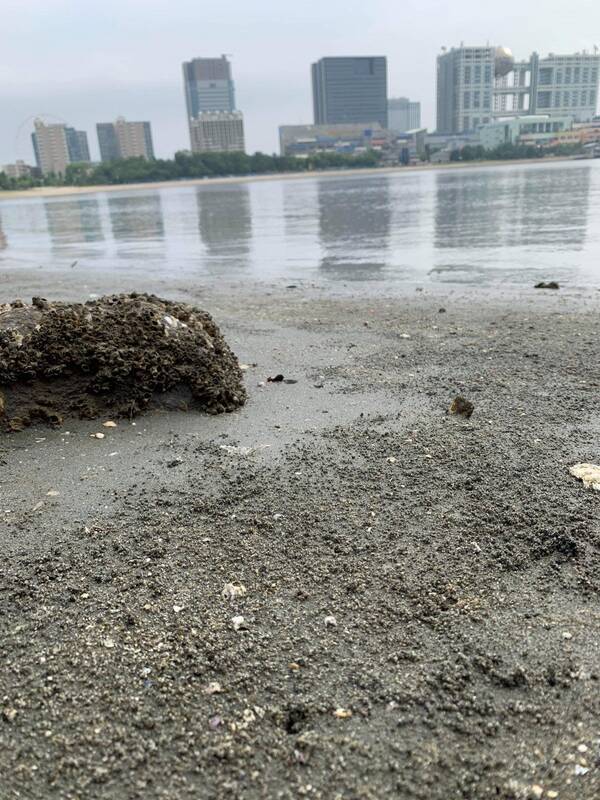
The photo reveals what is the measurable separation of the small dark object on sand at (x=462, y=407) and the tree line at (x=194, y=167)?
14078cm

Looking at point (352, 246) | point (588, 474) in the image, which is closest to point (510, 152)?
point (352, 246)

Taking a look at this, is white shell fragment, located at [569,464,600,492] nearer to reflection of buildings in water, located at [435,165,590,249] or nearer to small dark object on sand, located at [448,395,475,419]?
small dark object on sand, located at [448,395,475,419]

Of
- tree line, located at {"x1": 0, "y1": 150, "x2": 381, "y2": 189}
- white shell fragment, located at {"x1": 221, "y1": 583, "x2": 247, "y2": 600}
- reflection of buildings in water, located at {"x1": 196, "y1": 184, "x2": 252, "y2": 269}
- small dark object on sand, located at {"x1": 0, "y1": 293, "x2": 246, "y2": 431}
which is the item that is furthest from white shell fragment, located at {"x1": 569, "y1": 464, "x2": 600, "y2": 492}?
tree line, located at {"x1": 0, "y1": 150, "x2": 381, "y2": 189}

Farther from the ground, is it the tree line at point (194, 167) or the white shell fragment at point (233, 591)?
the tree line at point (194, 167)

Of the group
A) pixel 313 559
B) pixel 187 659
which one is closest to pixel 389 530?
pixel 313 559

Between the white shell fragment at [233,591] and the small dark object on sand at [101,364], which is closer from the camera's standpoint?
the white shell fragment at [233,591]

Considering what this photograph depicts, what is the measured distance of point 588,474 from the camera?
3.74 metres

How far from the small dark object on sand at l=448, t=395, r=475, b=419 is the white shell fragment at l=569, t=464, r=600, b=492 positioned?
1.01m

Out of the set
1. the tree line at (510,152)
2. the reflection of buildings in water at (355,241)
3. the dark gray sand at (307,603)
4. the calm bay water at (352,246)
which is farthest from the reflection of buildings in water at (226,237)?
the tree line at (510,152)

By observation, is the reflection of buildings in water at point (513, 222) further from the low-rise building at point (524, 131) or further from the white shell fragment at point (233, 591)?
the low-rise building at point (524, 131)

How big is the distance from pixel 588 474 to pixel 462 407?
1199mm

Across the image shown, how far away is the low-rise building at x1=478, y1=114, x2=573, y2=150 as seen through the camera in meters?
170

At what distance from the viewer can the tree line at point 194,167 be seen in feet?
452

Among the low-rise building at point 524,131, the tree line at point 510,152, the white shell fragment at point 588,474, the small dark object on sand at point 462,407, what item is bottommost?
the white shell fragment at point 588,474
